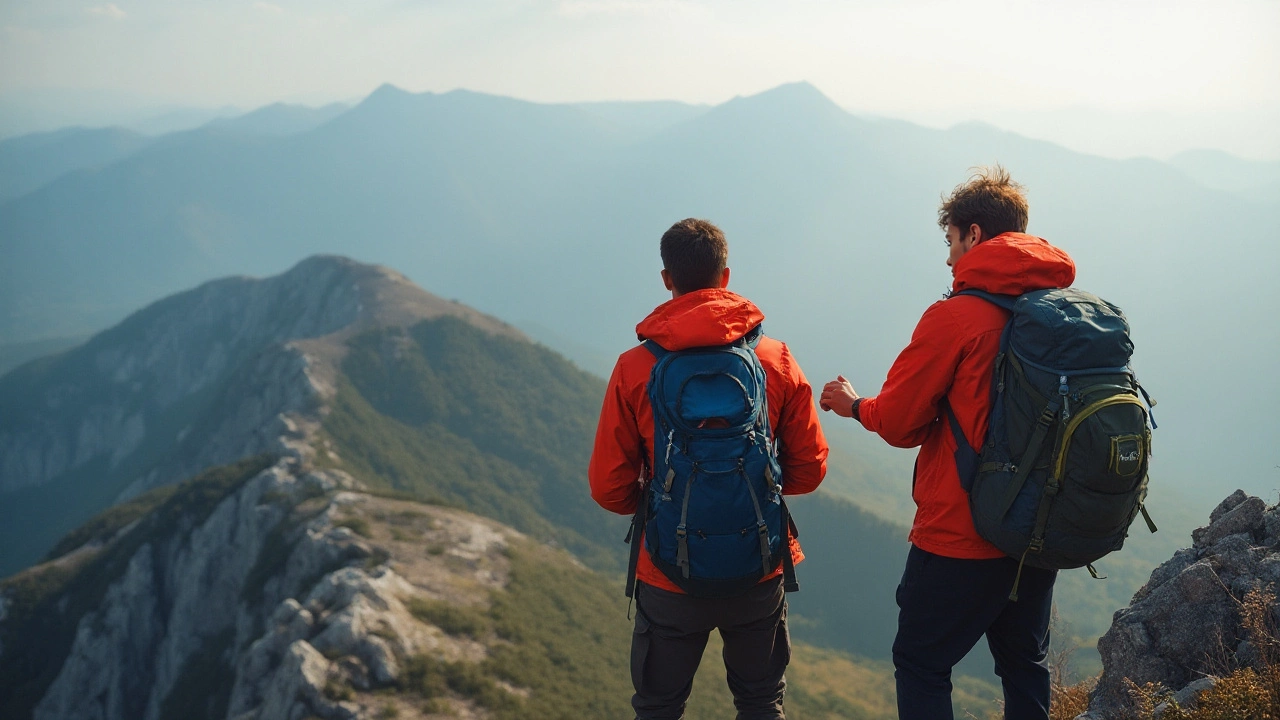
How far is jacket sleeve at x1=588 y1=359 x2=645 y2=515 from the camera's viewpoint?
204 inches

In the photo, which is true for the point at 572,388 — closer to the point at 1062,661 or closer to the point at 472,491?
the point at 472,491

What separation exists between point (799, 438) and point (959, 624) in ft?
5.40

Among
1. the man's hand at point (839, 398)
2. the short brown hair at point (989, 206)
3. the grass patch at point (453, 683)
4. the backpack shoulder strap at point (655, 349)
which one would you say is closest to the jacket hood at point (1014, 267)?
the short brown hair at point (989, 206)

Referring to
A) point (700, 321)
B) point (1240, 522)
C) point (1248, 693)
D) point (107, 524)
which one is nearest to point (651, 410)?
point (700, 321)

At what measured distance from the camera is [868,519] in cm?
12638

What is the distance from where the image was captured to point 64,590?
218 feet


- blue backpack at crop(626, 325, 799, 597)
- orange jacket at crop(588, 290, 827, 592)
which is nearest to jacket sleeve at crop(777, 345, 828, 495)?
orange jacket at crop(588, 290, 827, 592)

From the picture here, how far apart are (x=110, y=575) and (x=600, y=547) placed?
2478 inches

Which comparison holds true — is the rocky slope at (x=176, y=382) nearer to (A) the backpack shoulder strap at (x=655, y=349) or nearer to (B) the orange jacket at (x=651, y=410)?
(B) the orange jacket at (x=651, y=410)

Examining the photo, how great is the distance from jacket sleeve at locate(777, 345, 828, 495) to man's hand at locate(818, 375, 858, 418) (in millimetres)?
144

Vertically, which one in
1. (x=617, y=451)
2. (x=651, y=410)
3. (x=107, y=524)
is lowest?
(x=107, y=524)

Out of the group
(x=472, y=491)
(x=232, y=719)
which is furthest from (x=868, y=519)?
(x=232, y=719)

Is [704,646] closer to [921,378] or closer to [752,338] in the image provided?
[752,338]

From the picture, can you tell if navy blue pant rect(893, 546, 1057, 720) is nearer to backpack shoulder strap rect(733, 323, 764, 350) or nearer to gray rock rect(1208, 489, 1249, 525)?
backpack shoulder strap rect(733, 323, 764, 350)
